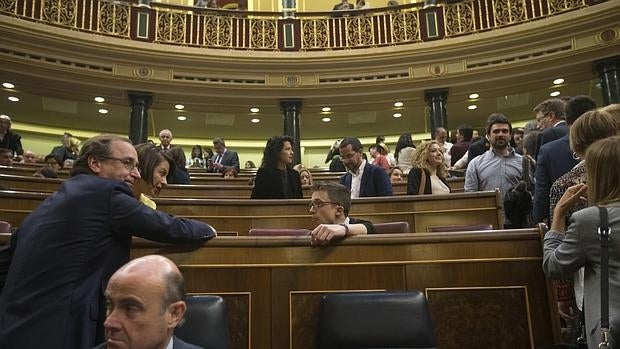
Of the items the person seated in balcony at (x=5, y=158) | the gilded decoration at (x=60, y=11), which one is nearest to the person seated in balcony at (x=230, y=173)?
the person seated in balcony at (x=5, y=158)

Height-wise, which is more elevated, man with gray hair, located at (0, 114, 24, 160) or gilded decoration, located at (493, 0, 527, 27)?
gilded decoration, located at (493, 0, 527, 27)

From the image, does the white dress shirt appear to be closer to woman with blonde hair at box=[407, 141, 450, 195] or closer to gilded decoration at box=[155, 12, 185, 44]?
woman with blonde hair at box=[407, 141, 450, 195]

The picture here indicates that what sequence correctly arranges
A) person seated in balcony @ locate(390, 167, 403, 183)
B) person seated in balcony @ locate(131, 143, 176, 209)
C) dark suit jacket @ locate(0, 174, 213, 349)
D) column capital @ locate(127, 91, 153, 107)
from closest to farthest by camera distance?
1. dark suit jacket @ locate(0, 174, 213, 349)
2. person seated in balcony @ locate(131, 143, 176, 209)
3. person seated in balcony @ locate(390, 167, 403, 183)
4. column capital @ locate(127, 91, 153, 107)

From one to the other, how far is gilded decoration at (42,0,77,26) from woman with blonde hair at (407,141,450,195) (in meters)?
6.57

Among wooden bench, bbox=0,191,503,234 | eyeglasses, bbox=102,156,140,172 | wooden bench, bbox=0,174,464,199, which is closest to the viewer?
eyeglasses, bbox=102,156,140,172

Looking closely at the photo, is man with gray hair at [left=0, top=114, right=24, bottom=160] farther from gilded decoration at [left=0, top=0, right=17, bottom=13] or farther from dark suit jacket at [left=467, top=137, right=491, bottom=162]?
dark suit jacket at [left=467, top=137, right=491, bottom=162]

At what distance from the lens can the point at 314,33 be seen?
361 inches

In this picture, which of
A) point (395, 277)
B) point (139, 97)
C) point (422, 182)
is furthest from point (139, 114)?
point (395, 277)

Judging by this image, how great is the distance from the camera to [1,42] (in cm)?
762

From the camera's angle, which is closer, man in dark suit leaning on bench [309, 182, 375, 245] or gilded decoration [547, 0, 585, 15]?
man in dark suit leaning on bench [309, 182, 375, 245]

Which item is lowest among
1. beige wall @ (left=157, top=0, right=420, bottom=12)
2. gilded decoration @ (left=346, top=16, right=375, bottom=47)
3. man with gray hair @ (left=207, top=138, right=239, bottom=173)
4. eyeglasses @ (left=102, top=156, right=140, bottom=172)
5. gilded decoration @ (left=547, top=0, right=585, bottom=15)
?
eyeglasses @ (left=102, top=156, right=140, bottom=172)

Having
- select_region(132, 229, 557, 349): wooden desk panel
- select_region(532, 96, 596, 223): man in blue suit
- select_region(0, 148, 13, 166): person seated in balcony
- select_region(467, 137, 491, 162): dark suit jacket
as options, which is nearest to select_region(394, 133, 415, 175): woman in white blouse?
select_region(467, 137, 491, 162): dark suit jacket

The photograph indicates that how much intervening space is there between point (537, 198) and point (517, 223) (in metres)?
0.23

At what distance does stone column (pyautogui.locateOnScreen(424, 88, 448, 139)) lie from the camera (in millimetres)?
8859
